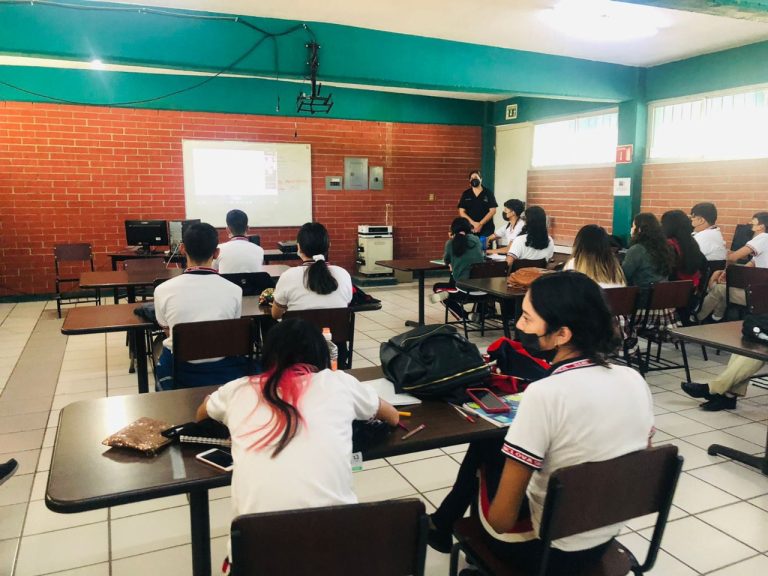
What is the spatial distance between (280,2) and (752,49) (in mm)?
4471

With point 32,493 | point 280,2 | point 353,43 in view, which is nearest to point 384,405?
point 32,493

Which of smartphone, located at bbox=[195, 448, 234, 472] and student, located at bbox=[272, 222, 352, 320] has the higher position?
student, located at bbox=[272, 222, 352, 320]

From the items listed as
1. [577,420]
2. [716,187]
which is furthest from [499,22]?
[577,420]

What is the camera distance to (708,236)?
5316mm

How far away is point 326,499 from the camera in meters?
1.28

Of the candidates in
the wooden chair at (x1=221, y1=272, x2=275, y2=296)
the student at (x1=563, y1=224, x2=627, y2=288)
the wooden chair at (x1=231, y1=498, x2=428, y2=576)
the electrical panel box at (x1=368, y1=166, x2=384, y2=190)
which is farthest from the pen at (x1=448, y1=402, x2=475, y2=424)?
the electrical panel box at (x1=368, y1=166, x2=384, y2=190)

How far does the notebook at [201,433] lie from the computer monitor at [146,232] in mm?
5037

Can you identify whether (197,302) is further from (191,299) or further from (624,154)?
(624,154)

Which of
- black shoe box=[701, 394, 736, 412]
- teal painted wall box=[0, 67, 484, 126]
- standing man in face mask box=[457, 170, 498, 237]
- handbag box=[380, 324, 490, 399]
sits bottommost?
black shoe box=[701, 394, 736, 412]

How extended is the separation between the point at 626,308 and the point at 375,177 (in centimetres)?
560

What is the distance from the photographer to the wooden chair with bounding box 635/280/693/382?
4164mm

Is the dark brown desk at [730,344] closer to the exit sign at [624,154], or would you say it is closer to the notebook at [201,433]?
the notebook at [201,433]

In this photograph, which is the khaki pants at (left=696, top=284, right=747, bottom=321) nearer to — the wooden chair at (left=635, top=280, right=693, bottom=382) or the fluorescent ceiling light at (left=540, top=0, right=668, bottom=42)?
the wooden chair at (left=635, top=280, right=693, bottom=382)

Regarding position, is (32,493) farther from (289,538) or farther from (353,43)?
(353,43)
